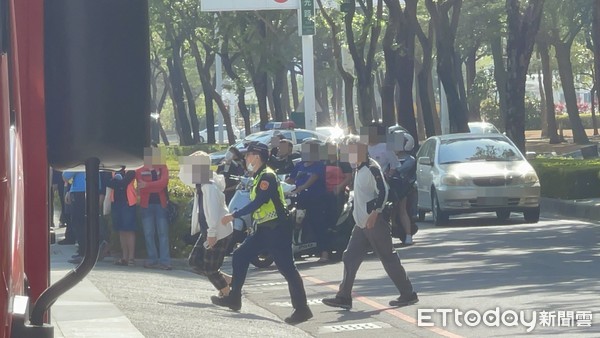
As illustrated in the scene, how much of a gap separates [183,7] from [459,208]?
3356 centimetres

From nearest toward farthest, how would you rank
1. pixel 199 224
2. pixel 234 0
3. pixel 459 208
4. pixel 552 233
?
pixel 199 224, pixel 552 233, pixel 459 208, pixel 234 0

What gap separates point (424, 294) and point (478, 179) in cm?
913

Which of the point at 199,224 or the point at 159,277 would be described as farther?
the point at 159,277

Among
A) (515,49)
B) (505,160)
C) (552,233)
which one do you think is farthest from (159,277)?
(515,49)

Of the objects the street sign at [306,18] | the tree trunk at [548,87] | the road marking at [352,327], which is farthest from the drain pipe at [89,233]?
the tree trunk at [548,87]

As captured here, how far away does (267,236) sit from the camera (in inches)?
486

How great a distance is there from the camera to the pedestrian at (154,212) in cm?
1727

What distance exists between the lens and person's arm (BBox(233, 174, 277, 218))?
12.3m

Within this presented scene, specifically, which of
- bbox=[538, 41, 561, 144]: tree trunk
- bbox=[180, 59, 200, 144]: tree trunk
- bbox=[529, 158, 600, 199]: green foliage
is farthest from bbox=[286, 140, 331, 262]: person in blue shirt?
bbox=[180, 59, 200, 144]: tree trunk

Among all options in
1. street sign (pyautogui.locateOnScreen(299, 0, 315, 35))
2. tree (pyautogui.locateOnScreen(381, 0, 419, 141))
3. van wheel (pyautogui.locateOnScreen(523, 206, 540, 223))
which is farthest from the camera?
street sign (pyautogui.locateOnScreen(299, 0, 315, 35))

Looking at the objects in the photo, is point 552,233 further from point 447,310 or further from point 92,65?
point 92,65

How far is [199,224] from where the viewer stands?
14398 millimetres

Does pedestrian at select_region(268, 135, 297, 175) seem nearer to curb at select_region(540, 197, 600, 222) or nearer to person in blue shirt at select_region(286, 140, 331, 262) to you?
person in blue shirt at select_region(286, 140, 331, 262)

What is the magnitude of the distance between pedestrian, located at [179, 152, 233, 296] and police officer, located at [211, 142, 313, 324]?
0.66 meters
